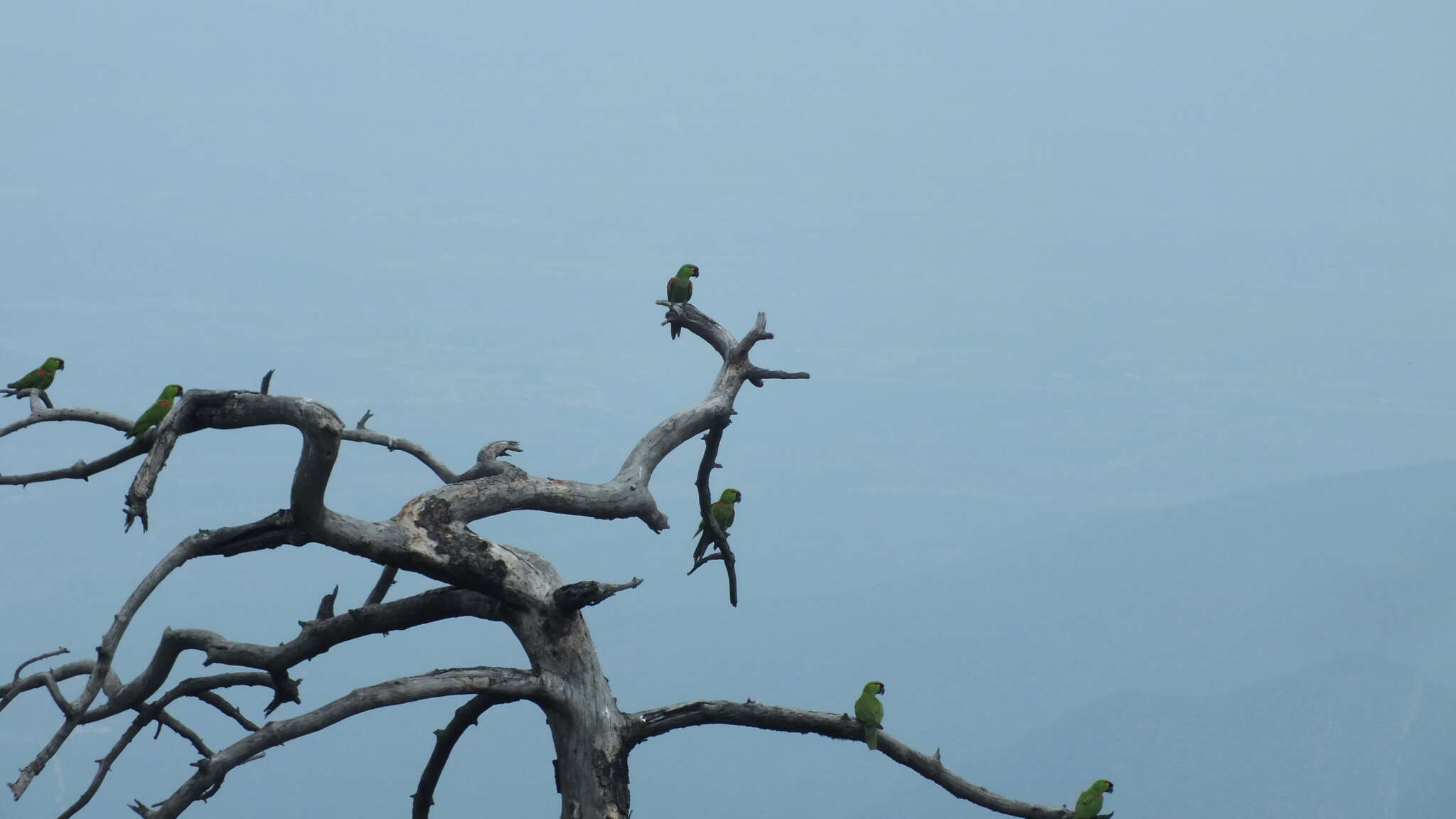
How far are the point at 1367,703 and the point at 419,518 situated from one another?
364 feet

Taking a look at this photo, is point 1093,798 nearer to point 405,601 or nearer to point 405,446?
point 405,601

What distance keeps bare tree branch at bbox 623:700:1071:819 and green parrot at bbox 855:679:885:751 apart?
0.04 meters

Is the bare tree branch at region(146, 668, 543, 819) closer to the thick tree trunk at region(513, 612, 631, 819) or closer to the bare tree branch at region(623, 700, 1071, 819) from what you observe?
the thick tree trunk at region(513, 612, 631, 819)

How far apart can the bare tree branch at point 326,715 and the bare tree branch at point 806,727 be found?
606mm

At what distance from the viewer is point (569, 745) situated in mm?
5117

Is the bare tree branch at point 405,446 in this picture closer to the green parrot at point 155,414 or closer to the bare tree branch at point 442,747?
the green parrot at point 155,414

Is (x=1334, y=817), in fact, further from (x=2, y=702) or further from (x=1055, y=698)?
(x=2, y=702)

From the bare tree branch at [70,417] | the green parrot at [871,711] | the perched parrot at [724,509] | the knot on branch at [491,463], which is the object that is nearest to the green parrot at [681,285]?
the perched parrot at [724,509]

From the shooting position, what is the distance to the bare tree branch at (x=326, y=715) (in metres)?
4.41

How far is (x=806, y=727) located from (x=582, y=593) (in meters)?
1.16

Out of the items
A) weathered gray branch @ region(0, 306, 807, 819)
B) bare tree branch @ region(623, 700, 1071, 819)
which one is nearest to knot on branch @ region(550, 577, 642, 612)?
weathered gray branch @ region(0, 306, 807, 819)

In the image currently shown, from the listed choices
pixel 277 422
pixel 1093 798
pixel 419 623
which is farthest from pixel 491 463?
pixel 1093 798

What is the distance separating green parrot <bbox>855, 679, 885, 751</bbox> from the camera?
18.6 ft

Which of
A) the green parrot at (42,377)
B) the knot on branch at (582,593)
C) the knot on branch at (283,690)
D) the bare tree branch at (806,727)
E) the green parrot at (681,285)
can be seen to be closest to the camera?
the knot on branch at (582,593)
